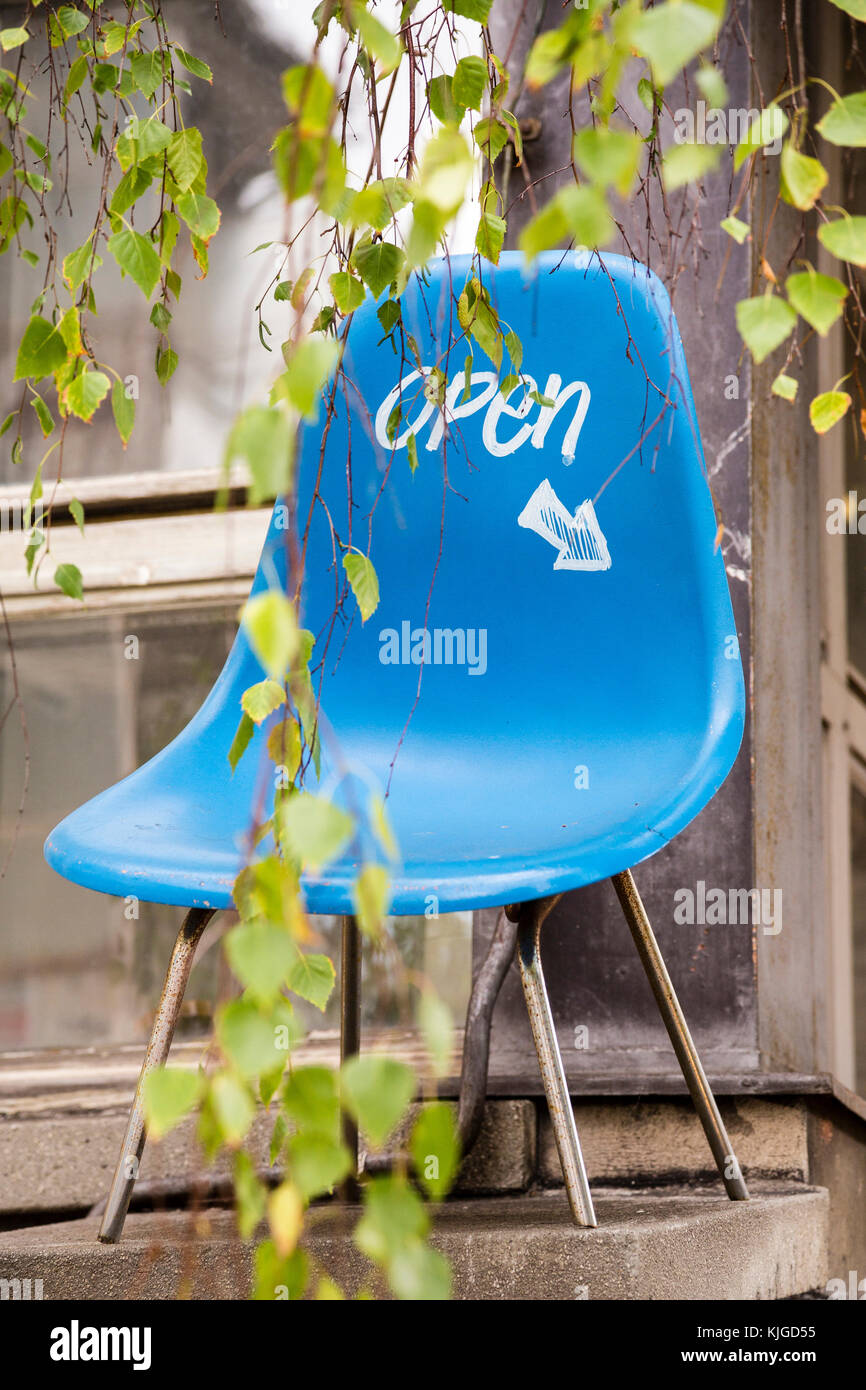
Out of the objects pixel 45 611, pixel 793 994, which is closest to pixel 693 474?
pixel 793 994

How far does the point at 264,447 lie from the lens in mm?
398

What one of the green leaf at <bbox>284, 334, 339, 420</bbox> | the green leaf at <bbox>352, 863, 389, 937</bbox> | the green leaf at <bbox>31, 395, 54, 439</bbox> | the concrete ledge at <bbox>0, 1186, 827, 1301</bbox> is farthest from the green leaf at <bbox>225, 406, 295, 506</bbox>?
the green leaf at <bbox>31, 395, 54, 439</bbox>

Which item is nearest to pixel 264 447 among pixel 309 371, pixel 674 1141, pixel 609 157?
pixel 309 371

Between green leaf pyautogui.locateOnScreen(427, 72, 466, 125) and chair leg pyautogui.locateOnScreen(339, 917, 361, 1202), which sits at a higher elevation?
green leaf pyautogui.locateOnScreen(427, 72, 466, 125)

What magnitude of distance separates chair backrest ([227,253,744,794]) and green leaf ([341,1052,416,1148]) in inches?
32.5

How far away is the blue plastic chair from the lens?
1102 mm

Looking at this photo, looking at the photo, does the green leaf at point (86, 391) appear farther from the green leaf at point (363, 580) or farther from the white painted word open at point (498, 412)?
the white painted word open at point (498, 412)

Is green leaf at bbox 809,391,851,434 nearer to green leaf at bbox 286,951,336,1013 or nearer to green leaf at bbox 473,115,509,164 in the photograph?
Answer: green leaf at bbox 473,115,509,164

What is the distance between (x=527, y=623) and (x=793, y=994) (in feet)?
1.99

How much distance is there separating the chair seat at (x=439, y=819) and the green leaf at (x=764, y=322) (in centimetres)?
41

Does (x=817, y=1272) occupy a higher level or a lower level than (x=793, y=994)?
lower

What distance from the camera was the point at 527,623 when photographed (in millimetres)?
1338

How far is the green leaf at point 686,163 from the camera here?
0.43 m
